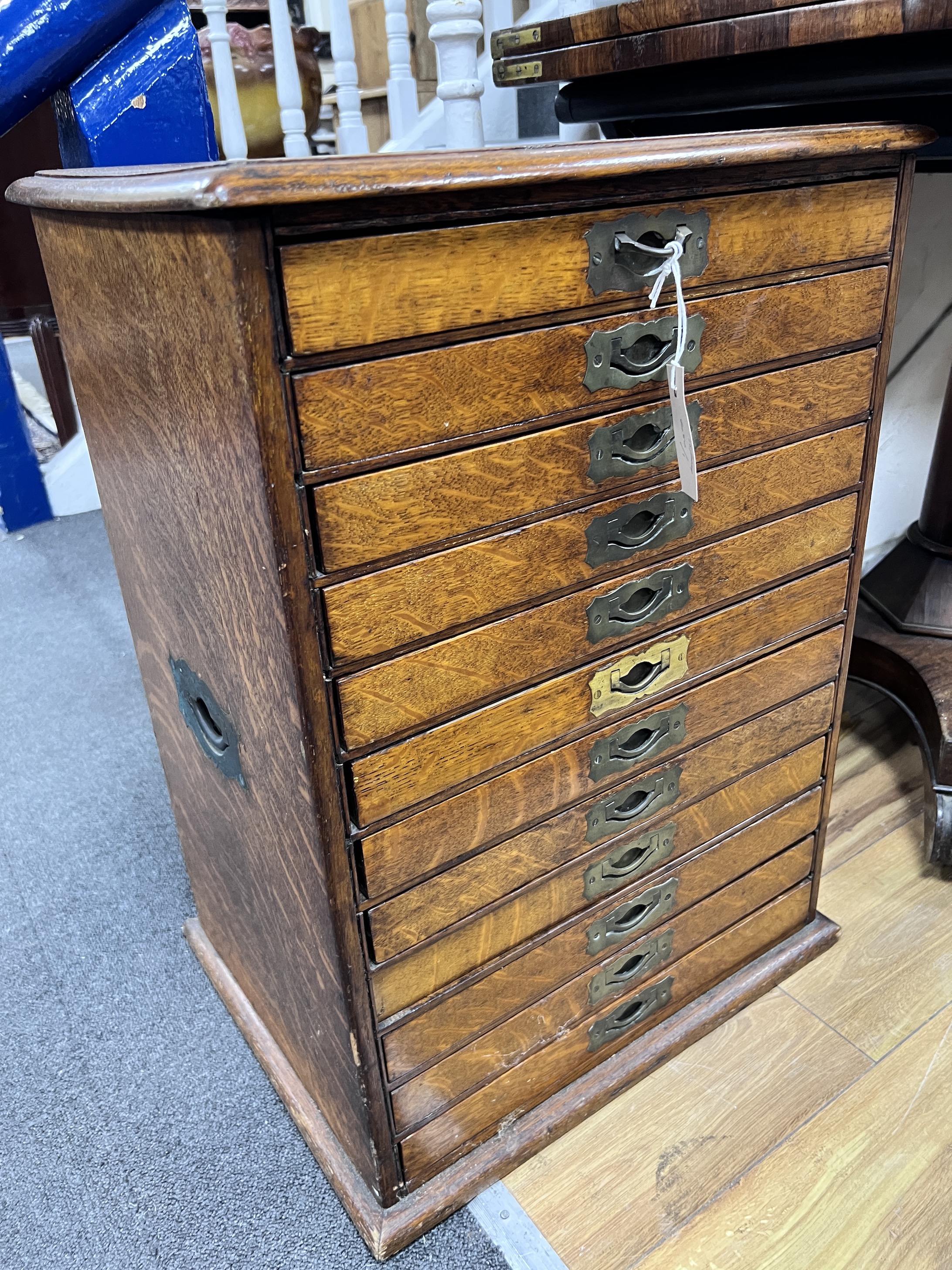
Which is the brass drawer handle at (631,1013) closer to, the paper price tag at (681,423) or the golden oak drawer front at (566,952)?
the golden oak drawer front at (566,952)

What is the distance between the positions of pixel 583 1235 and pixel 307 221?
900mm

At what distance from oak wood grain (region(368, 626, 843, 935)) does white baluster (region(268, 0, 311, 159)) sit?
4.02 feet

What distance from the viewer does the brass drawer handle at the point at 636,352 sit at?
657mm

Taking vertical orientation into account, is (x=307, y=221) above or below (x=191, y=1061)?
above

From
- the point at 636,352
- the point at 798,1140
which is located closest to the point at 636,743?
the point at 636,352

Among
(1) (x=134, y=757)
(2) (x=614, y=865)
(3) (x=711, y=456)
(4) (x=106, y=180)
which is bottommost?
(1) (x=134, y=757)

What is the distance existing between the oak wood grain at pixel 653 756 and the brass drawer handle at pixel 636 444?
237 millimetres

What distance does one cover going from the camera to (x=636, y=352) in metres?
0.68

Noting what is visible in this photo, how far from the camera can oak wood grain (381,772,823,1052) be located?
811 millimetres

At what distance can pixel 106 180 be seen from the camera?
0.56 meters

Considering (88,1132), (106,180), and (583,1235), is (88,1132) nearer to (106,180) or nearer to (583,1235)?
(583,1235)

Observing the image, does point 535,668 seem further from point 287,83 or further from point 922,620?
point 287,83

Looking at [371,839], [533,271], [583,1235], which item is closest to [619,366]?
[533,271]

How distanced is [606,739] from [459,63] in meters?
0.88
